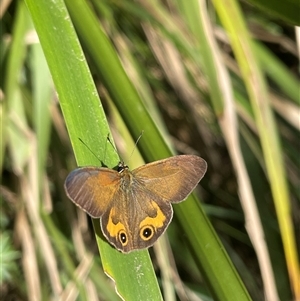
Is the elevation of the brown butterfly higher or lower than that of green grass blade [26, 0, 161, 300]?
lower

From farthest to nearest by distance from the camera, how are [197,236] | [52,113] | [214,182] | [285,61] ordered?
[285,61] → [214,182] → [52,113] → [197,236]

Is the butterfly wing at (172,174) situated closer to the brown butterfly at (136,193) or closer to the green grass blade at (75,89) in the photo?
the brown butterfly at (136,193)

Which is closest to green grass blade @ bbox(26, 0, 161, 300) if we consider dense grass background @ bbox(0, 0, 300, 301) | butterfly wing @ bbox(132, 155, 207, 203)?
dense grass background @ bbox(0, 0, 300, 301)

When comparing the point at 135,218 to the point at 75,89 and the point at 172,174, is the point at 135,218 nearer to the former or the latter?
the point at 172,174

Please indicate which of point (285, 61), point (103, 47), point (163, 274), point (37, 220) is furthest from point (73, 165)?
point (285, 61)

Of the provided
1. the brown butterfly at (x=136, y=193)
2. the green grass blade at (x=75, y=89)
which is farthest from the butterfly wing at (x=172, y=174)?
the green grass blade at (x=75, y=89)

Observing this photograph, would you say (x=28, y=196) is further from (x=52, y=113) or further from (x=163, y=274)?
(x=163, y=274)

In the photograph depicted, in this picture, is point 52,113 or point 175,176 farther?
point 52,113

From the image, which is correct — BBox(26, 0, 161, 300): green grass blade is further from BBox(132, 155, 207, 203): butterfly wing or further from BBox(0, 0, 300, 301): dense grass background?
BBox(132, 155, 207, 203): butterfly wing

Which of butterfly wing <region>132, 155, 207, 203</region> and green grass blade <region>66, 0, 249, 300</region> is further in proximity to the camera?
butterfly wing <region>132, 155, 207, 203</region>
